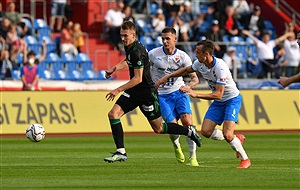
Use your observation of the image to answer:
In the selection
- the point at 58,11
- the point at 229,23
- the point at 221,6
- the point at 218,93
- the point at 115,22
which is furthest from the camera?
the point at 221,6

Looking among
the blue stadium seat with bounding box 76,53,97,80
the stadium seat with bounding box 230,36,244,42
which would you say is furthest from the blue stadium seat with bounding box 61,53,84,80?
the stadium seat with bounding box 230,36,244,42

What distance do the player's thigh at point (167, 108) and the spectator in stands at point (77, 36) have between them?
1514cm

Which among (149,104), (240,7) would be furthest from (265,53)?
(149,104)

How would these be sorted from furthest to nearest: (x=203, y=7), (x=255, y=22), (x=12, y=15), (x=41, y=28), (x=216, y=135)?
(x=203, y=7) < (x=255, y=22) < (x=41, y=28) < (x=12, y=15) < (x=216, y=135)

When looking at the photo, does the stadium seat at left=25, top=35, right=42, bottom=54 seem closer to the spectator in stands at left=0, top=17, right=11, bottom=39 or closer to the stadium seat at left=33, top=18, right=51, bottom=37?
the stadium seat at left=33, top=18, right=51, bottom=37

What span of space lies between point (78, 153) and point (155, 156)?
1.87 metres

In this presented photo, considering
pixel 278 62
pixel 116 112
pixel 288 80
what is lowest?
pixel 278 62

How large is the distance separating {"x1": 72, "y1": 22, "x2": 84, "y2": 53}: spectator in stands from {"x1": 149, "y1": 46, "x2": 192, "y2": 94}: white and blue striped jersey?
14.9 metres

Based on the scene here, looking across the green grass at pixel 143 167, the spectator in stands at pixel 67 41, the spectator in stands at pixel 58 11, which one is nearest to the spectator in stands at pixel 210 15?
the spectator in stands at pixel 58 11

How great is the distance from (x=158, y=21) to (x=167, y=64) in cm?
1618

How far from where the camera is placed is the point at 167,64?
16828 millimetres

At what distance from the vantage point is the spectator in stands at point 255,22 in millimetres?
34625

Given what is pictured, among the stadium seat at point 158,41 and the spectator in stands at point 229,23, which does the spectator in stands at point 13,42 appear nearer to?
the stadium seat at point 158,41

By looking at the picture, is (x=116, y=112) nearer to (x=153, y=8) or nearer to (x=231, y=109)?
(x=231, y=109)
